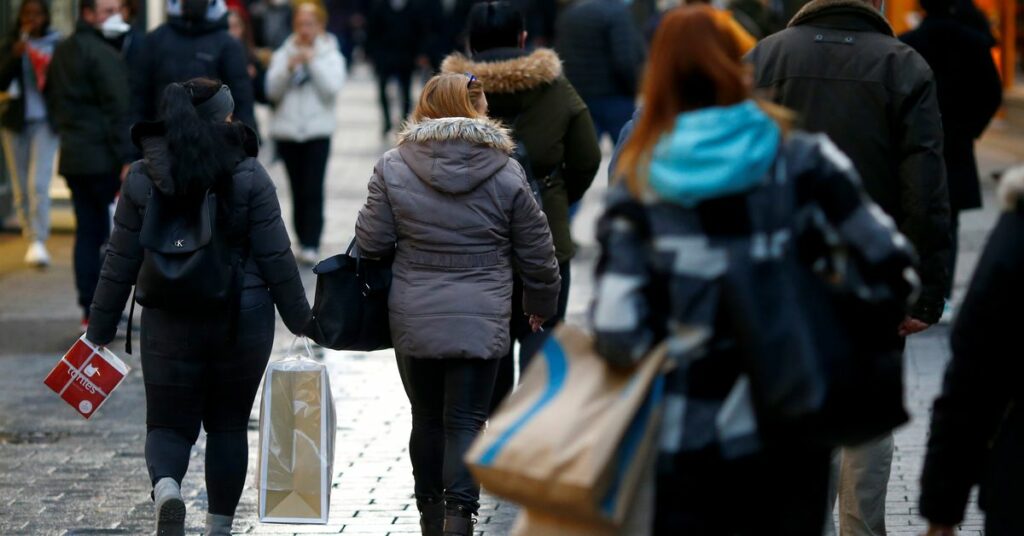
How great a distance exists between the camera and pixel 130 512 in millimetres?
6680

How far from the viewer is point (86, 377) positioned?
618cm

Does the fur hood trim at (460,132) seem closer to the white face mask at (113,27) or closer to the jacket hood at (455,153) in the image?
the jacket hood at (455,153)

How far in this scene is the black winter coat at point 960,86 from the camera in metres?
9.30

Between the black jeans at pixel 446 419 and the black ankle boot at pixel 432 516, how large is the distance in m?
0.02

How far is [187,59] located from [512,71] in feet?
12.9

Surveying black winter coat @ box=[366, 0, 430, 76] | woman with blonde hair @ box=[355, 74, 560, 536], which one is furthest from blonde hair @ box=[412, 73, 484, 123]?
black winter coat @ box=[366, 0, 430, 76]

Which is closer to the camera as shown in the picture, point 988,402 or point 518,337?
point 988,402

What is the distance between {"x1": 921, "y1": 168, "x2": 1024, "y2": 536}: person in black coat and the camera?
351 cm

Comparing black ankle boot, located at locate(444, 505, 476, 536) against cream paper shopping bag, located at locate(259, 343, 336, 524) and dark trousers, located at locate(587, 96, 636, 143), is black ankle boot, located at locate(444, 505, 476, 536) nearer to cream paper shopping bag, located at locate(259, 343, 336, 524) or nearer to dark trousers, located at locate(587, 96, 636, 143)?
cream paper shopping bag, located at locate(259, 343, 336, 524)

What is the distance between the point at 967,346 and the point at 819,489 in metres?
0.45

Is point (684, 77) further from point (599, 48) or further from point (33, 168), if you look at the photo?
point (33, 168)

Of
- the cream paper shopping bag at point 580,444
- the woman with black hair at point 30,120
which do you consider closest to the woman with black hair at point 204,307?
the cream paper shopping bag at point 580,444

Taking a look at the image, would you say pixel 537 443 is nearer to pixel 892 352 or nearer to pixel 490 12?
pixel 892 352

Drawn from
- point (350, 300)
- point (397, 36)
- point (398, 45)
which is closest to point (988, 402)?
point (350, 300)
